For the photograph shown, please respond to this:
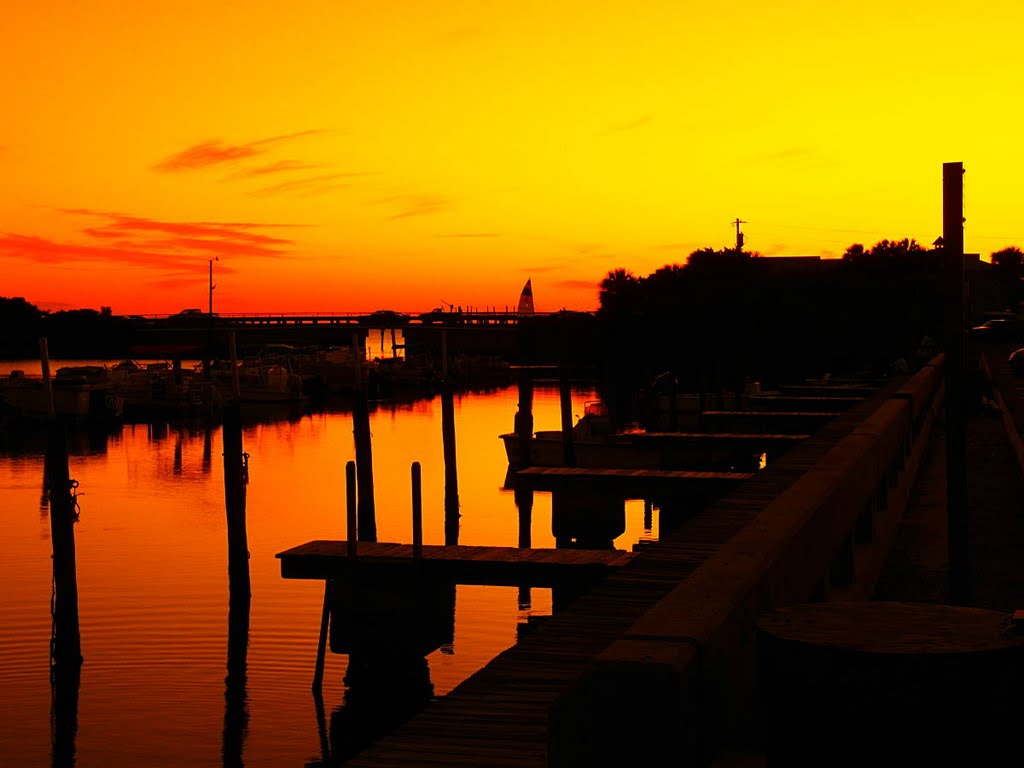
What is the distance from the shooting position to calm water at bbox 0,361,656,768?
19.3m

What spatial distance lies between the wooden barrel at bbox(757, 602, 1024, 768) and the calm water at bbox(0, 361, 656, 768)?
14542mm

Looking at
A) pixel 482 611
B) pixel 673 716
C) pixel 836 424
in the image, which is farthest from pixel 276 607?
pixel 673 716

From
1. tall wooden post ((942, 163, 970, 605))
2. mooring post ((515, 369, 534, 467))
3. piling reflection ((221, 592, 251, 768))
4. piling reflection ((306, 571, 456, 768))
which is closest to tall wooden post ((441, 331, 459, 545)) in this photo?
mooring post ((515, 369, 534, 467))

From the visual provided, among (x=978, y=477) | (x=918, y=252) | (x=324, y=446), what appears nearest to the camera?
(x=978, y=477)

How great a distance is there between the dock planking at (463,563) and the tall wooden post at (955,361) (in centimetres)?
560

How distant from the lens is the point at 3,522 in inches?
1646

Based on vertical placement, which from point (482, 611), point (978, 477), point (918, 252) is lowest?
point (482, 611)

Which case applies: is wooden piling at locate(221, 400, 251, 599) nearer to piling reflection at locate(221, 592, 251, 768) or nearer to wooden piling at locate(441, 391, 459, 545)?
piling reflection at locate(221, 592, 251, 768)

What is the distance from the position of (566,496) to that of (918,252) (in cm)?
11265

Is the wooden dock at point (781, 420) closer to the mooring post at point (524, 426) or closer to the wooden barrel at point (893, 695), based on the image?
the mooring post at point (524, 426)

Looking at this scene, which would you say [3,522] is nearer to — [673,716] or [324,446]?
[324,446]

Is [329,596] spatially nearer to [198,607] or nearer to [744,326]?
[198,607]

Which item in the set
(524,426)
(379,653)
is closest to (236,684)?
(379,653)

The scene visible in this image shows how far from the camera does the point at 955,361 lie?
11.6m
